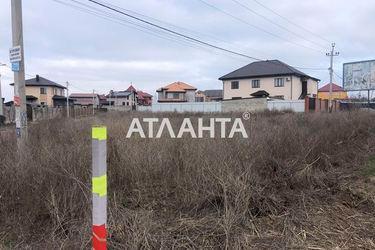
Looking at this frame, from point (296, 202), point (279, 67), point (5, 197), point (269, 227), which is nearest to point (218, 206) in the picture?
point (269, 227)

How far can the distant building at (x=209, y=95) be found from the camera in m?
67.9

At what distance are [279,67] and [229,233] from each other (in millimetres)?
44100

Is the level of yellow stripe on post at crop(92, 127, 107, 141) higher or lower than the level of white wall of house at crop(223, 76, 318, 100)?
lower

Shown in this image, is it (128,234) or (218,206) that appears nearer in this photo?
(128,234)

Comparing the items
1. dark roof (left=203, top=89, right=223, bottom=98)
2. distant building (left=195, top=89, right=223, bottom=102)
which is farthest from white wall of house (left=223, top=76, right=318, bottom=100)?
dark roof (left=203, top=89, right=223, bottom=98)

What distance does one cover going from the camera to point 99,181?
2.12 meters

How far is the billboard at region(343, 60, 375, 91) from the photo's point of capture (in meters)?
39.3

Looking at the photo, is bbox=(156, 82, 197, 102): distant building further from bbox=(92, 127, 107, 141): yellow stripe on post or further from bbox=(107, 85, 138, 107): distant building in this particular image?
bbox=(92, 127, 107, 141): yellow stripe on post

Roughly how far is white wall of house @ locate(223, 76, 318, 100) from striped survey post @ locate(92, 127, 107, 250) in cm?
4372

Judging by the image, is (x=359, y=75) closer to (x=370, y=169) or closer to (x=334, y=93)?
(x=334, y=93)

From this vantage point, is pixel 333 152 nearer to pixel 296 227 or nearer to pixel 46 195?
pixel 296 227

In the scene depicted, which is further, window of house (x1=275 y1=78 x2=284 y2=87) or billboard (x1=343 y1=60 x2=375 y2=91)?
window of house (x1=275 y1=78 x2=284 y2=87)

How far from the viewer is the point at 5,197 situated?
360 cm

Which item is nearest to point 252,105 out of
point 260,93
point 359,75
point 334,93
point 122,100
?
point 260,93
